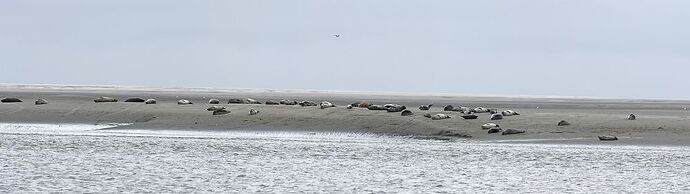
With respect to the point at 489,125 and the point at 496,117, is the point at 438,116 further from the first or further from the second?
the point at 489,125

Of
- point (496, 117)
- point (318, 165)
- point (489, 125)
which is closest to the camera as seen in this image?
point (318, 165)

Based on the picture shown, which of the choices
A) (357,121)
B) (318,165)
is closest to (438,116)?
(357,121)

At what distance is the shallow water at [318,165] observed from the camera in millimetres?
22375

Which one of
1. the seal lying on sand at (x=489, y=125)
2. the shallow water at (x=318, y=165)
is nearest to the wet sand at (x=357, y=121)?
the seal lying on sand at (x=489, y=125)

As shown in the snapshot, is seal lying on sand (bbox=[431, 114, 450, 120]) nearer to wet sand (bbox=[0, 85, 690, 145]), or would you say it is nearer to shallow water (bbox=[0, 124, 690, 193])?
wet sand (bbox=[0, 85, 690, 145])

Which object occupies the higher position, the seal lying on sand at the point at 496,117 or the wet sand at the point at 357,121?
the seal lying on sand at the point at 496,117

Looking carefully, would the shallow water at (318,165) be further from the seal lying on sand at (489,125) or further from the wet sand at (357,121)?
the seal lying on sand at (489,125)

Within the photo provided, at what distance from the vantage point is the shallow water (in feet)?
73.4

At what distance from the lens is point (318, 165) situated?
25953 millimetres

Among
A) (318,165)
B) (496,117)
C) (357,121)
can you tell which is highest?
(496,117)

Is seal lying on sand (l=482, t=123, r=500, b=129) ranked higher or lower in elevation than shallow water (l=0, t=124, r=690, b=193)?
higher

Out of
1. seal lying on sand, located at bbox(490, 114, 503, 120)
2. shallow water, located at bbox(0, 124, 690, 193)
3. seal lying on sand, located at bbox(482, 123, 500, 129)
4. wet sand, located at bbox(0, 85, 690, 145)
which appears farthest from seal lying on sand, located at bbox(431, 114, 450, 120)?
shallow water, located at bbox(0, 124, 690, 193)

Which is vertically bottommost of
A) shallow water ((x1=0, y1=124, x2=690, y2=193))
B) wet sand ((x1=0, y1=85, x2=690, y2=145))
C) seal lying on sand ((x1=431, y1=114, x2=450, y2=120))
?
shallow water ((x1=0, y1=124, x2=690, y2=193))

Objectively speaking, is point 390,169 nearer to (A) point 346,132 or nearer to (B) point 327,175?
(B) point 327,175
